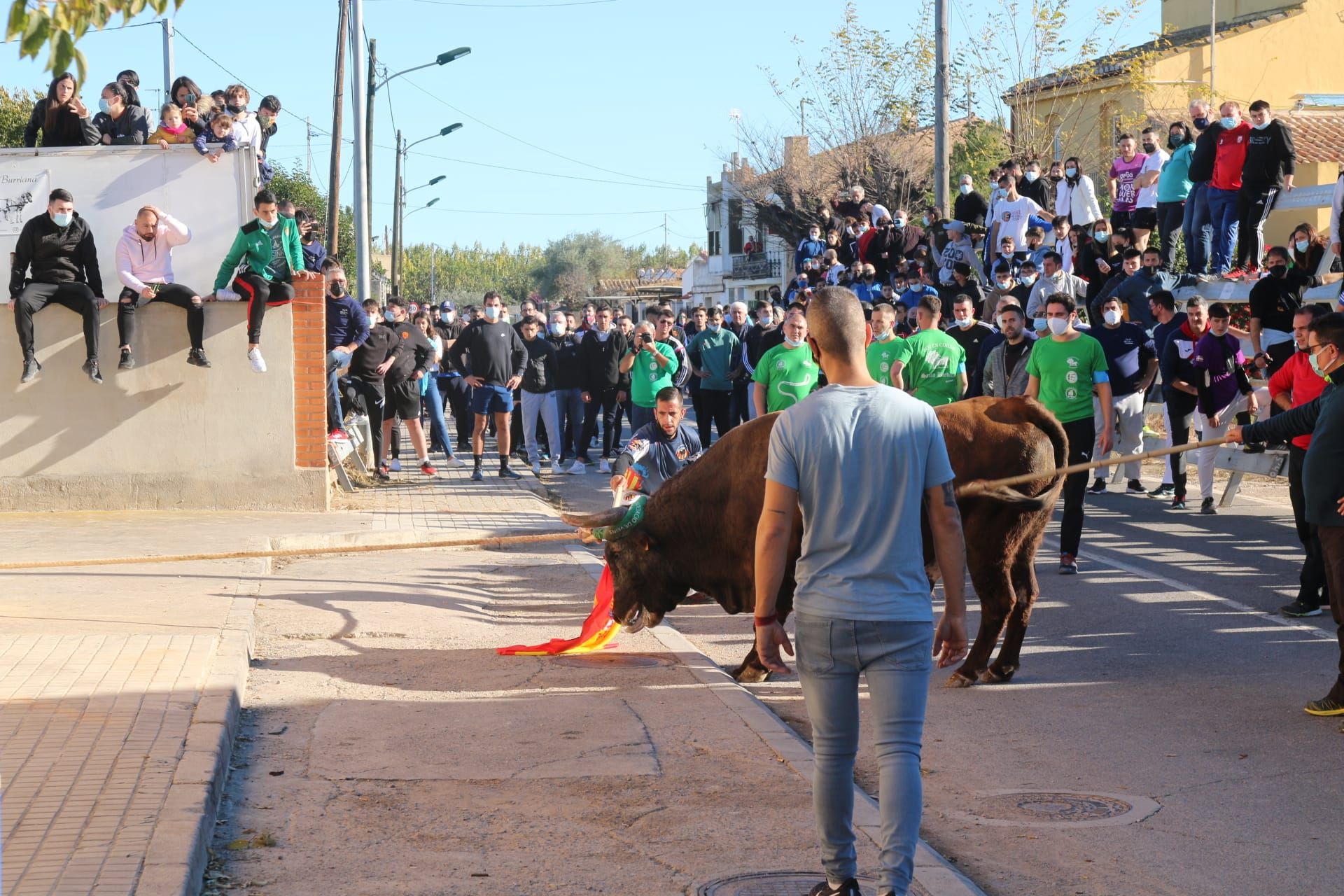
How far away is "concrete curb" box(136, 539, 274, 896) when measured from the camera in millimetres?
4453

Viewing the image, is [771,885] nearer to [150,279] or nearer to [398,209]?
[150,279]

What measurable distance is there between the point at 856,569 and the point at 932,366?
26.3 ft

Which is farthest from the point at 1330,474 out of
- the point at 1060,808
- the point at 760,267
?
the point at 760,267

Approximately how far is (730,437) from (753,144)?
42.0m

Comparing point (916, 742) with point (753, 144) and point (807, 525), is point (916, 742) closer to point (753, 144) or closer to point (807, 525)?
point (807, 525)

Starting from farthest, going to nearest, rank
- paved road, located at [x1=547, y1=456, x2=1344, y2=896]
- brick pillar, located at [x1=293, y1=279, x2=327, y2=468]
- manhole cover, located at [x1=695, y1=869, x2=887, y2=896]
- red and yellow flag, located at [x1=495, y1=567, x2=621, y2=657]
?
1. brick pillar, located at [x1=293, y1=279, x2=327, y2=468]
2. red and yellow flag, located at [x1=495, y1=567, x2=621, y2=657]
3. paved road, located at [x1=547, y1=456, x2=1344, y2=896]
4. manhole cover, located at [x1=695, y1=869, x2=887, y2=896]

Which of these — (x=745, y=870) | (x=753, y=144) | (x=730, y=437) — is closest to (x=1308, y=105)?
(x=753, y=144)

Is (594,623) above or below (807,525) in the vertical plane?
below

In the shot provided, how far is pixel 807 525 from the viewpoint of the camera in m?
4.36

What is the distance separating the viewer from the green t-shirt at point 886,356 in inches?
477

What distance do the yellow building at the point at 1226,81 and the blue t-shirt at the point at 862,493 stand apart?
28261 millimetres

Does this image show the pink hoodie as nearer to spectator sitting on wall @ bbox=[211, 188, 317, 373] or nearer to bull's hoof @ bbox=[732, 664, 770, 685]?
spectator sitting on wall @ bbox=[211, 188, 317, 373]

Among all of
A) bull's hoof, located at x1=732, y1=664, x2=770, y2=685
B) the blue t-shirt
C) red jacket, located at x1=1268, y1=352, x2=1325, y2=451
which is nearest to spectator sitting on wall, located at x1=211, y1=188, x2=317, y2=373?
bull's hoof, located at x1=732, y1=664, x2=770, y2=685

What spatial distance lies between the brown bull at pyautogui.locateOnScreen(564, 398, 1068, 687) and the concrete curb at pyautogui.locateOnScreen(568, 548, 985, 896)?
0.33m
